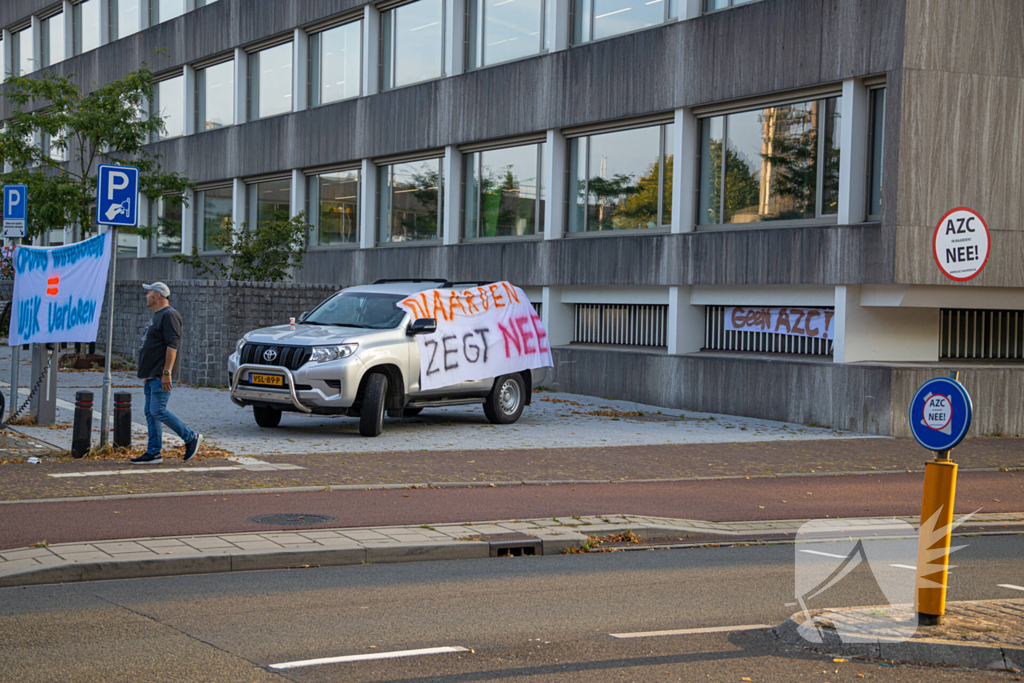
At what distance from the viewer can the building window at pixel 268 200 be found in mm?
32781

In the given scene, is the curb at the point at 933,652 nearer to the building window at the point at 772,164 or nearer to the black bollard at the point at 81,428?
the black bollard at the point at 81,428

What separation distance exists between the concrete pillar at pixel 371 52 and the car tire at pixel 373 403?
15.6 meters

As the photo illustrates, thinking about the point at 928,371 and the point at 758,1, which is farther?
the point at 758,1

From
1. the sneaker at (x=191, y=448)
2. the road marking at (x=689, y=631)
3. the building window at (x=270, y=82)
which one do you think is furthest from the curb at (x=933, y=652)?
the building window at (x=270, y=82)

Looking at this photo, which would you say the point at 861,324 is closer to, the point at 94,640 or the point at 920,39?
the point at 920,39

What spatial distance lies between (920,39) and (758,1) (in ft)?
10.8

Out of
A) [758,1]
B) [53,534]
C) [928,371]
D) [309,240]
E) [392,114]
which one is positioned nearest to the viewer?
[53,534]

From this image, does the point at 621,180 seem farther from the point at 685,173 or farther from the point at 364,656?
the point at 364,656

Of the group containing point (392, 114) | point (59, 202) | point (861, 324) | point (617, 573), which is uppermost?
point (392, 114)

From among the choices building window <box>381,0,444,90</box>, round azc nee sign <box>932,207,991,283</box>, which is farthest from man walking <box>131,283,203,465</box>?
building window <box>381,0,444,90</box>

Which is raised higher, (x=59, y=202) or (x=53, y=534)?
(x=59, y=202)

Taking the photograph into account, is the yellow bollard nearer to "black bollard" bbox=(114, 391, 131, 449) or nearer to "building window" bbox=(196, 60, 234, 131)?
"black bollard" bbox=(114, 391, 131, 449)

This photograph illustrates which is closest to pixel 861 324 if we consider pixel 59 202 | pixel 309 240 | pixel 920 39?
pixel 920 39

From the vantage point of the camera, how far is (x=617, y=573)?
809 centimetres
